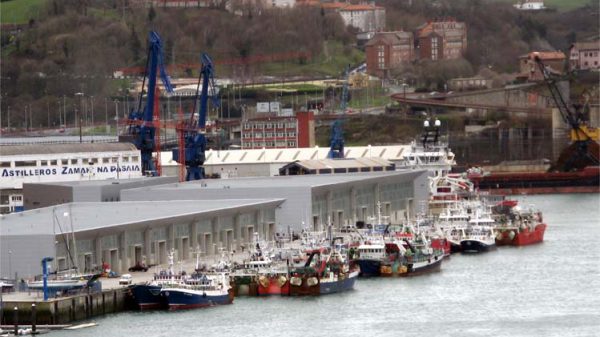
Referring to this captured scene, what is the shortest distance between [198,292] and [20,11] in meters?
77.1

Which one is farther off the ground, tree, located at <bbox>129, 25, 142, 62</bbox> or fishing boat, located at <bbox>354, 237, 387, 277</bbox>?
tree, located at <bbox>129, 25, 142, 62</bbox>

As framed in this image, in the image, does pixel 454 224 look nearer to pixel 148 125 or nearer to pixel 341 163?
pixel 148 125

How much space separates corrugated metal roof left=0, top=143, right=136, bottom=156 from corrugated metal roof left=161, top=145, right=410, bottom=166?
29.6 feet

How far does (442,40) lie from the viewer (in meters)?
112

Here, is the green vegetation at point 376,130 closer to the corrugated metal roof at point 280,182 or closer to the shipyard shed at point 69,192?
the corrugated metal roof at point 280,182

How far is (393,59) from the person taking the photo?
108m

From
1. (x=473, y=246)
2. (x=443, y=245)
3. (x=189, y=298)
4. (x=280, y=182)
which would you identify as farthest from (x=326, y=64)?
(x=189, y=298)

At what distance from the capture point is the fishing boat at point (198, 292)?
34.8 metres

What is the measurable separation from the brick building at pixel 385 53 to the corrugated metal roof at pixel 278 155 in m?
37.9

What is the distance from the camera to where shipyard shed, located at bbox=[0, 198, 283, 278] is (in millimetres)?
35438

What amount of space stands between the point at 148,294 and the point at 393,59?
7371cm

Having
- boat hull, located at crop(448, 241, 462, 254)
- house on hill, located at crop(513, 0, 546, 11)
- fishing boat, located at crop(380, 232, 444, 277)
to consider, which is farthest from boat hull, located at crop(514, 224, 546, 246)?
house on hill, located at crop(513, 0, 546, 11)

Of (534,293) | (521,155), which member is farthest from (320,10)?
(534,293)

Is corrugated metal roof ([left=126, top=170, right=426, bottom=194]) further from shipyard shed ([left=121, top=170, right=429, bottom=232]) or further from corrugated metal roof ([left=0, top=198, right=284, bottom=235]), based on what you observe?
corrugated metal roof ([left=0, top=198, right=284, bottom=235])
